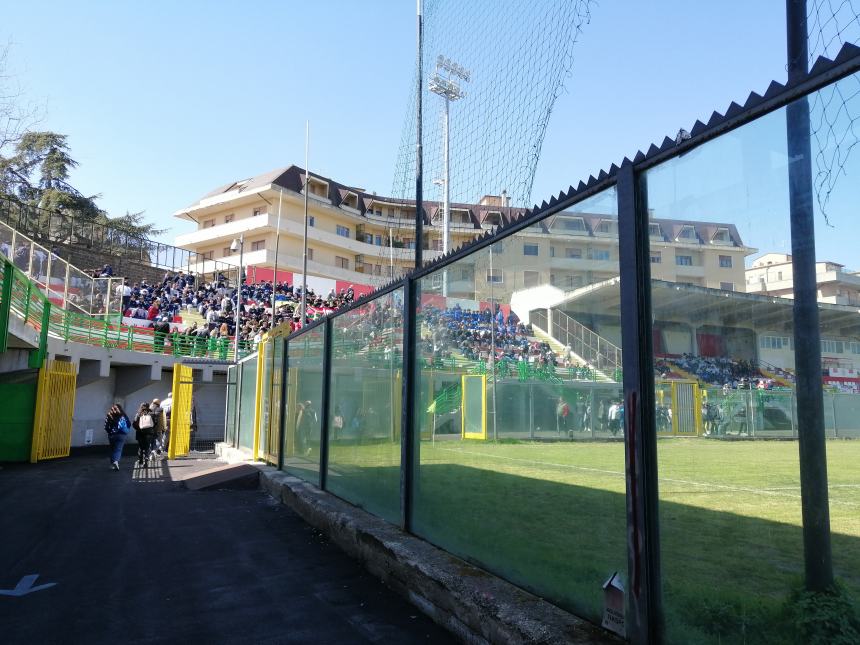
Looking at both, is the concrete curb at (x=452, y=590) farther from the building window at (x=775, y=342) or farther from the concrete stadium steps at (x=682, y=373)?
the building window at (x=775, y=342)

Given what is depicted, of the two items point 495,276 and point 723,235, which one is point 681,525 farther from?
point 495,276

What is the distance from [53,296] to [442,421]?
1860 centimetres

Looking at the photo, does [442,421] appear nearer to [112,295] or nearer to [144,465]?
[144,465]

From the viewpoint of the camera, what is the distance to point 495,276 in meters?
4.32

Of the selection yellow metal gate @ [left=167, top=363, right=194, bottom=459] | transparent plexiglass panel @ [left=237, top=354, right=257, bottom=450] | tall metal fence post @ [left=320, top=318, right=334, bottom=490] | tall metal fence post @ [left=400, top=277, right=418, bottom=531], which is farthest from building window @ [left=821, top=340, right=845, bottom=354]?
yellow metal gate @ [left=167, top=363, right=194, bottom=459]

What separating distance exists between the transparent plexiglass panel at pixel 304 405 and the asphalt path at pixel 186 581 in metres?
0.77

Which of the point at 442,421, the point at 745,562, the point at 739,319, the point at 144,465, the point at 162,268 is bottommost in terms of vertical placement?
the point at 144,465

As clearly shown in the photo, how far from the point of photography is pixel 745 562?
2660 millimetres


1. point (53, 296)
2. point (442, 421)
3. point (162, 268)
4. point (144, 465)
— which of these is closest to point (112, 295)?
point (53, 296)

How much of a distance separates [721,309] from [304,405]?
745 centimetres

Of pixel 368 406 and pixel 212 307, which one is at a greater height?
pixel 212 307

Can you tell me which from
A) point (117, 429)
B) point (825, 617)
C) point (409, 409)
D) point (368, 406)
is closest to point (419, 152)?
point (368, 406)

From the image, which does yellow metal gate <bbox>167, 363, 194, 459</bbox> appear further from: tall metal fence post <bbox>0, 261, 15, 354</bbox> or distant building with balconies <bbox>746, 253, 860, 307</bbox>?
distant building with balconies <bbox>746, 253, 860, 307</bbox>

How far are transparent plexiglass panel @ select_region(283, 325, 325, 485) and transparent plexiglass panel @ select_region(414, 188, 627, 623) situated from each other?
3.39 metres
